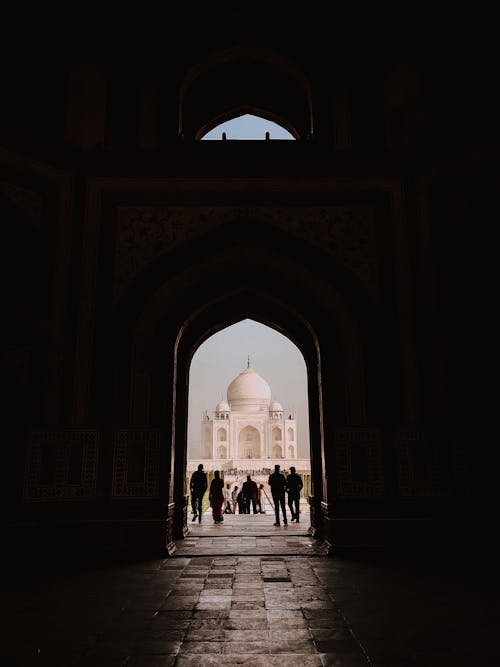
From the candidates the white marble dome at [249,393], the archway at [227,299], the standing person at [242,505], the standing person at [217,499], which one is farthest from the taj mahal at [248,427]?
the archway at [227,299]

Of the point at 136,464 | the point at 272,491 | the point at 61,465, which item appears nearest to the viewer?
the point at 61,465

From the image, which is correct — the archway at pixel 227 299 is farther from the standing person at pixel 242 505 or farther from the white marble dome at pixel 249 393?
the white marble dome at pixel 249 393

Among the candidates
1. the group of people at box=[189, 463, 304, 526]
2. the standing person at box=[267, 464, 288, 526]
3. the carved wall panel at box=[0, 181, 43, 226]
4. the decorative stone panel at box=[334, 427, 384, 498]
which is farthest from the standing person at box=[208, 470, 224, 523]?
the carved wall panel at box=[0, 181, 43, 226]

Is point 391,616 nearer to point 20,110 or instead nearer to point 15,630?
point 15,630

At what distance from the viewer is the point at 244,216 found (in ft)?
24.1

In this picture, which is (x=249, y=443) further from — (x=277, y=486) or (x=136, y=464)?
(x=136, y=464)

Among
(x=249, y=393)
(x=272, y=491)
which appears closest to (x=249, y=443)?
(x=249, y=393)

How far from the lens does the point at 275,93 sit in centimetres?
962

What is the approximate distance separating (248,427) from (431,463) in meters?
38.8

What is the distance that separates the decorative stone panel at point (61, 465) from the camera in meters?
6.06

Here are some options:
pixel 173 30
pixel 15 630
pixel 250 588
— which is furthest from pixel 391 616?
pixel 173 30

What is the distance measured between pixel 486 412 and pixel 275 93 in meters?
6.95

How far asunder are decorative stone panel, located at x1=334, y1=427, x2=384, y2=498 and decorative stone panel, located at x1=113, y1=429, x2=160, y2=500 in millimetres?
2352

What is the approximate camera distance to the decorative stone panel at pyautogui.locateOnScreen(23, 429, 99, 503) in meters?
6.06
